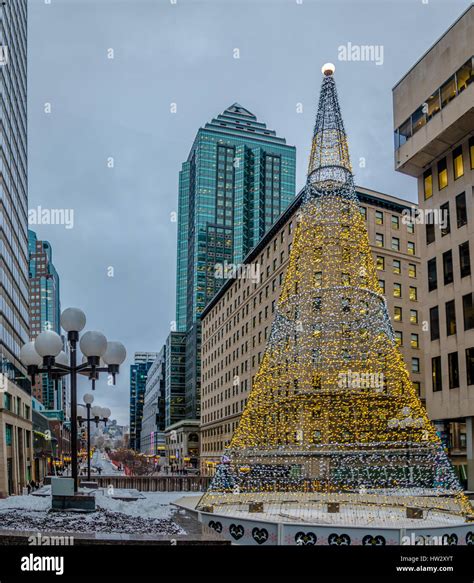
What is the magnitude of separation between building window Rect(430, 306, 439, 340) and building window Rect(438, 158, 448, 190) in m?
7.79

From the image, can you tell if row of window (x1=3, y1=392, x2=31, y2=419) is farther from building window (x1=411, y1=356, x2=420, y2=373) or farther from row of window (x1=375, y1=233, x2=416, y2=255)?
building window (x1=411, y1=356, x2=420, y2=373)

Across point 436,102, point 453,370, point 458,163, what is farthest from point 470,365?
point 436,102

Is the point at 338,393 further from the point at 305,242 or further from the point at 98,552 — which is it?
the point at 98,552

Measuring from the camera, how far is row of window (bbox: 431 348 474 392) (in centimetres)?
3859

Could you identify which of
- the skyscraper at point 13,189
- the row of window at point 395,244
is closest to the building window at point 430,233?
the row of window at point 395,244

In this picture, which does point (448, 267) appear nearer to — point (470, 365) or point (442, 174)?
point (442, 174)

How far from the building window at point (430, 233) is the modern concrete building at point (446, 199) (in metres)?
0.06

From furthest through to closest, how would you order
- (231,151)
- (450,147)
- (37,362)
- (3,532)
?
(231,151)
(450,147)
(37,362)
(3,532)

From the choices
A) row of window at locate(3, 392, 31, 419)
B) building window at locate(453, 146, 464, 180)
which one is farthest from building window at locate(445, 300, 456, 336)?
row of window at locate(3, 392, 31, 419)

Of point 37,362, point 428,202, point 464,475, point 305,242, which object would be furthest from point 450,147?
point 37,362

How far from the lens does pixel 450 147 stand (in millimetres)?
42000

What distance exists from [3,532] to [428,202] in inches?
1548

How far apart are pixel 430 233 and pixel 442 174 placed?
150 inches

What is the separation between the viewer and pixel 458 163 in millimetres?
41500
